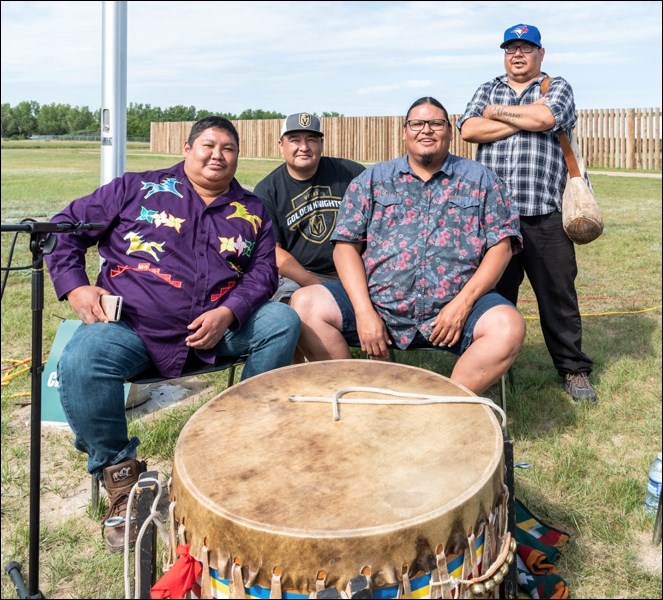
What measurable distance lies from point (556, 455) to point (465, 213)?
1.16 meters

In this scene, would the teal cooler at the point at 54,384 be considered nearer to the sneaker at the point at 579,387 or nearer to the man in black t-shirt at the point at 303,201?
the man in black t-shirt at the point at 303,201

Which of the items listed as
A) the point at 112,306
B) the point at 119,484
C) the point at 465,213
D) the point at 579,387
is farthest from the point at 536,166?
the point at 119,484

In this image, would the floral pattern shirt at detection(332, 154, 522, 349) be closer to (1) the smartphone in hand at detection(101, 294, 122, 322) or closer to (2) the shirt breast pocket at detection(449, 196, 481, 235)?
(2) the shirt breast pocket at detection(449, 196, 481, 235)

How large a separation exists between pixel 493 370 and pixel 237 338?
1070 millimetres

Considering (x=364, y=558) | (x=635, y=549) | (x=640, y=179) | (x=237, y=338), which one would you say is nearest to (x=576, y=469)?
(x=635, y=549)

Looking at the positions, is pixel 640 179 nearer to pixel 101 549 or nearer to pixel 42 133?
pixel 101 549

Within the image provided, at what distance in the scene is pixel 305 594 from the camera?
1.41 m

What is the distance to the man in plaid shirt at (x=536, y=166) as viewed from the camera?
11.7 feet

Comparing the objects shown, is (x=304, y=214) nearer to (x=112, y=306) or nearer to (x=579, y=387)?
(x=112, y=306)

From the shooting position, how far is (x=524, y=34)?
356cm

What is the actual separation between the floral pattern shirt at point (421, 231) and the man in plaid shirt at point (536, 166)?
0.58 meters

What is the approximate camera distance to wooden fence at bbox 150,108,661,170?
711 inches

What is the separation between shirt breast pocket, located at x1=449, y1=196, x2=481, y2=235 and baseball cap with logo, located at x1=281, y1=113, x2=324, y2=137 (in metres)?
1.11

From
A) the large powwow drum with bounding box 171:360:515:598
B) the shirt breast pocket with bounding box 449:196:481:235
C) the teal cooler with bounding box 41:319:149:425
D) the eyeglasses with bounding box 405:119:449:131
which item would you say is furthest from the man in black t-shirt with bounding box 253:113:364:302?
the large powwow drum with bounding box 171:360:515:598
